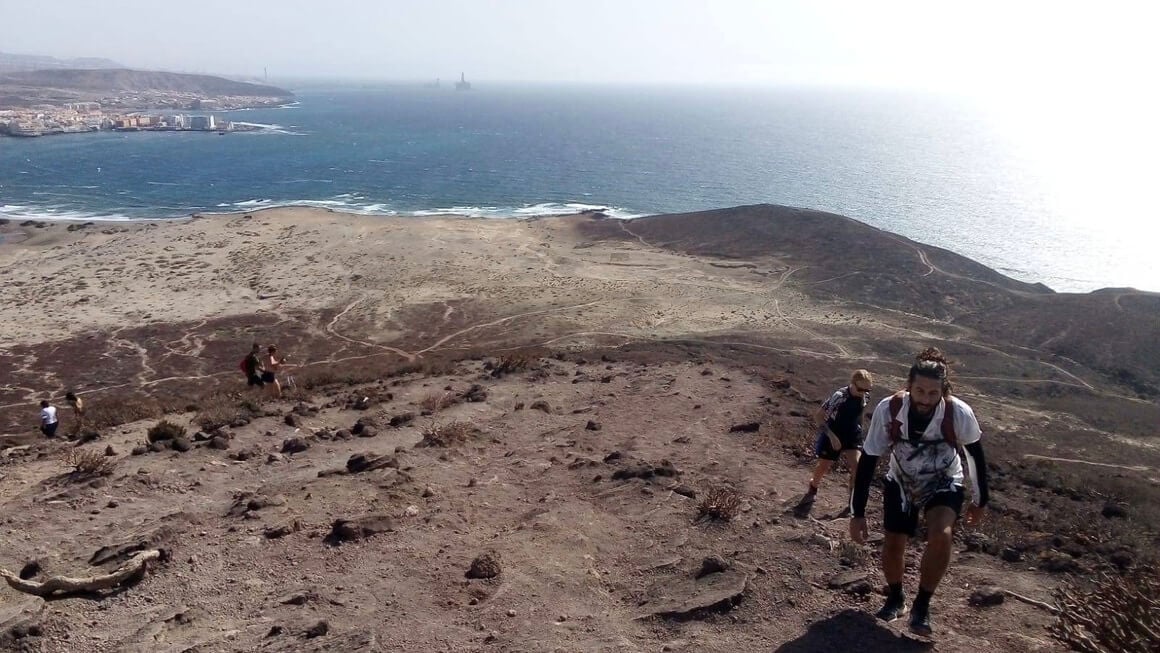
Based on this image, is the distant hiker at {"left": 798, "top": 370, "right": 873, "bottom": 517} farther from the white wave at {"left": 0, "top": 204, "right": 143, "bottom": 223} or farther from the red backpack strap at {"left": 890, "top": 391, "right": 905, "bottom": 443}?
the white wave at {"left": 0, "top": 204, "right": 143, "bottom": 223}

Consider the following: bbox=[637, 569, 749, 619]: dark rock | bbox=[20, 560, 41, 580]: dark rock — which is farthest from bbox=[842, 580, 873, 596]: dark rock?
bbox=[20, 560, 41, 580]: dark rock

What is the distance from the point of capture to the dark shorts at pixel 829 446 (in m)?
8.48

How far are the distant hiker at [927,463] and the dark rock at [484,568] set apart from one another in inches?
135

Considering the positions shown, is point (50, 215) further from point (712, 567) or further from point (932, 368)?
point (932, 368)

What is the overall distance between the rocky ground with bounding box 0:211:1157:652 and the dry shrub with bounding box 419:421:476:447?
47 mm

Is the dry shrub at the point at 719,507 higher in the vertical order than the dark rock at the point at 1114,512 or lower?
higher

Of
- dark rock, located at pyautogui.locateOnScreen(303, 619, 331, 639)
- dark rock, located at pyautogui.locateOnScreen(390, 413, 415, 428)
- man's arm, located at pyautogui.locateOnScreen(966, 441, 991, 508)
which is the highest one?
man's arm, located at pyautogui.locateOnScreen(966, 441, 991, 508)

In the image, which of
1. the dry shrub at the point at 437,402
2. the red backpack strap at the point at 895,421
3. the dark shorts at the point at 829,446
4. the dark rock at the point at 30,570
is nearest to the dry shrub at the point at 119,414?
the dry shrub at the point at 437,402

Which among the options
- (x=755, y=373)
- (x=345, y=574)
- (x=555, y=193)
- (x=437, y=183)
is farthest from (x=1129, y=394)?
(x=437, y=183)

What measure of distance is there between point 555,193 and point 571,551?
212 ft

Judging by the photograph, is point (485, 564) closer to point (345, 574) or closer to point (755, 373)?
point (345, 574)

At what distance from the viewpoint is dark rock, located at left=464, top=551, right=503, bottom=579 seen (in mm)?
7039

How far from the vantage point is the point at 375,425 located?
1349cm

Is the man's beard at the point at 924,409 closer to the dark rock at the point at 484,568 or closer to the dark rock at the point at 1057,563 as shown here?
the dark rock at the point at 1057,563
